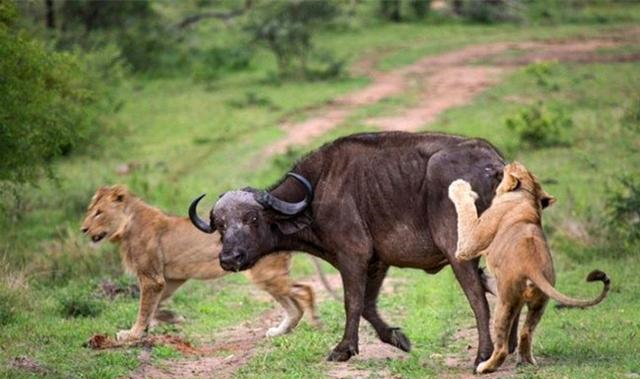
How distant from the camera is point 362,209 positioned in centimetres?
1134

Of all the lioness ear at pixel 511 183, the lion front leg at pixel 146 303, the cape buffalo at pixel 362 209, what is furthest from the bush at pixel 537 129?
the lioness ear at pixel 511 183

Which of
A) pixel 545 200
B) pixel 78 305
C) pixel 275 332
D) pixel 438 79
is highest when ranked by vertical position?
pixel 545 200

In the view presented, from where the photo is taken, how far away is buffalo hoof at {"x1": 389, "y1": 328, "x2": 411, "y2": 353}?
11.5 m

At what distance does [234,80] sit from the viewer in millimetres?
31625

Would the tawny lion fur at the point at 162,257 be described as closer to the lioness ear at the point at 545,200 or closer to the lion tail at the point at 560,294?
the lioness ear at the point at 545,200

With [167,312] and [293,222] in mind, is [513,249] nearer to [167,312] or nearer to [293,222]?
[293,222]

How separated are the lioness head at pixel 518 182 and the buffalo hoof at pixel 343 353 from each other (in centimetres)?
182

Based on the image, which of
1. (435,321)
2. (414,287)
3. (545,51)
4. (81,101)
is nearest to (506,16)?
(545,51)

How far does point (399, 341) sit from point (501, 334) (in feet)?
5.34

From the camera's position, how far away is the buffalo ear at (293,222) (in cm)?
1145

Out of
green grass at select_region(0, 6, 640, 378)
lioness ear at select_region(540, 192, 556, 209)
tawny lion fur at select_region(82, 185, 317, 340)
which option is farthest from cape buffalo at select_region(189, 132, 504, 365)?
tawny lion fur at select_region(82, 185, 317, 340)

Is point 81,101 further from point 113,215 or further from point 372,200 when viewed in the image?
point 372,200

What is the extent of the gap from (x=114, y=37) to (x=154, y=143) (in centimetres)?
579

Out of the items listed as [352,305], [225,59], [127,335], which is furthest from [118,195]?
[225,59]
